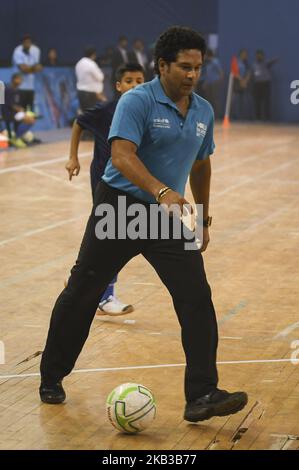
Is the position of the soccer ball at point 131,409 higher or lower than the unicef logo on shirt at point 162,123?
lower

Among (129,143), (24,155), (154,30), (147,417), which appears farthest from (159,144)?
(154,30)

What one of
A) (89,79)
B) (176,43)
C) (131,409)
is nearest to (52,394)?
(131,409)

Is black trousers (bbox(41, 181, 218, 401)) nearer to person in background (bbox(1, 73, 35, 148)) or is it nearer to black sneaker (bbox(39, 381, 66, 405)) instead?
black sneaker (bbox(39, 381, 66, 405))

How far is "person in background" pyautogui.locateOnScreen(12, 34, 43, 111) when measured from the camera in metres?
25.2

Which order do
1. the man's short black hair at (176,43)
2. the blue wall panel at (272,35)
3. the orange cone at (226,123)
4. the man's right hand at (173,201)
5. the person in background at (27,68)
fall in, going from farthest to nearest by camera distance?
the blue wall panel at (272,35) → the orange cone at (226,123) → the person in background at (27,68) → the man's short black hair at (176,43) → the man's right hand at (173,201)

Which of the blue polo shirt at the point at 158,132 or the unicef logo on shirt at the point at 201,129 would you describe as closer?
the blue polo shirt at the point at 158,132

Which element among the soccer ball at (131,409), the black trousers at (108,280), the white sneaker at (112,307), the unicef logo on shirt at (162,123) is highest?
the unicef logo on shirt at (162,123)

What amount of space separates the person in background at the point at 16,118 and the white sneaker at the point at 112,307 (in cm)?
1489

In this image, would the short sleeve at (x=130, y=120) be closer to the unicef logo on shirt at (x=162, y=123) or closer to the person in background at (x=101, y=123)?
the unicef logo on shirt at (x=162, y=123)

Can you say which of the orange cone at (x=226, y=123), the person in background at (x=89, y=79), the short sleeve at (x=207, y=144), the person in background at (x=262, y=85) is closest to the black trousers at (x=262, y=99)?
the person in background at (x=262, y=85)

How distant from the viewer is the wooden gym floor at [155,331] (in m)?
6.18

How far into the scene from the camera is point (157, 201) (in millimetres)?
5996

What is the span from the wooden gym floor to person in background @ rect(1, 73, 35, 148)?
23.0 feet

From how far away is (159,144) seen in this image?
6.11 m
